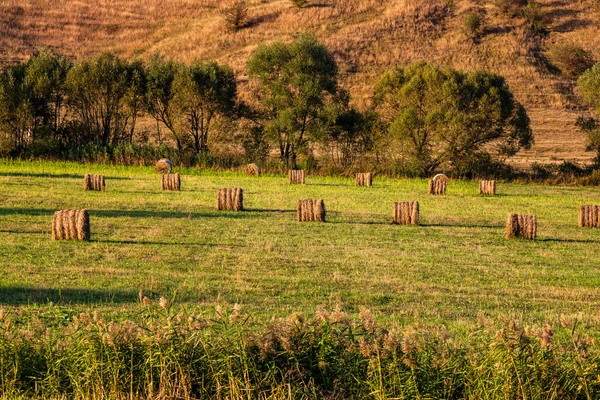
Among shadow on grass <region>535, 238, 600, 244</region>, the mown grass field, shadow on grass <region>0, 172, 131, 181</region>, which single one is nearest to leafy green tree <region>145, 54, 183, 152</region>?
shadow on grass <region>0, 172, 131, 181</region>

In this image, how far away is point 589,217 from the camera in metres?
25.4

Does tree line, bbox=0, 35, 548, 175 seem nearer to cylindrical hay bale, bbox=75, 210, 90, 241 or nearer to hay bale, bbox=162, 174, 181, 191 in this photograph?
hay bale, bbox=162, 174, 181, 191

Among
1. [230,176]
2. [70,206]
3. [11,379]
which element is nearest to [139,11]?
[230,176]

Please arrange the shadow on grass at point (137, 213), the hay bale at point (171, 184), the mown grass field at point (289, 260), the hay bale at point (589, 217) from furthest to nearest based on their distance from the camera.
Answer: the hay bale at point (171, 184) → the hay bale at point (589, 217) → the shadow on grass at point (137, 213) → the mown grass field at point (289, 260)

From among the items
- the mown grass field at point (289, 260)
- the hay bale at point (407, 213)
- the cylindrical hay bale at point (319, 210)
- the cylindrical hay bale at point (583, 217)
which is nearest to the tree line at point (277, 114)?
the mown grass field at point (289, 260)

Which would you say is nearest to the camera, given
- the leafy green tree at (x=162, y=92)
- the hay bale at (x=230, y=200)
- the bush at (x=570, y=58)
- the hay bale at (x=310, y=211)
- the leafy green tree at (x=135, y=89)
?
the hay bale at (x=310, y=211)

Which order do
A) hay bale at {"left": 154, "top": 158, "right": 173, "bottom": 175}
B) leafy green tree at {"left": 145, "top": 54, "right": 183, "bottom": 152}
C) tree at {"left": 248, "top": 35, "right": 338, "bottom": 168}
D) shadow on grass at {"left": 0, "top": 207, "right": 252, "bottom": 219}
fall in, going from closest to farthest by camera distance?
shadow on grass at {"left": 0, "top": 207, "right": 252, "bottom": 219} → hay bale at {"left": 154, "top": 158, "right": 173, "bottom": 175} → tree at {"left": 248, "top": 35, "right": 338, "bottom": 168} → leafy green tree at {"left": 145, "top": 54, "right": 183, "bottom": 152}

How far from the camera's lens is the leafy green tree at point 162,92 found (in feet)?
177

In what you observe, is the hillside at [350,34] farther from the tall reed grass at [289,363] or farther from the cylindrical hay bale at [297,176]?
the tall reed grass at [289,363]

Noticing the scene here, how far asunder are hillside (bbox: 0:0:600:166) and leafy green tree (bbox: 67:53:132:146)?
26.2 metres

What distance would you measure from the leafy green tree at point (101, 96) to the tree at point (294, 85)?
316 inches

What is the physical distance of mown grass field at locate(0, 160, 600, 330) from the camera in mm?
12836

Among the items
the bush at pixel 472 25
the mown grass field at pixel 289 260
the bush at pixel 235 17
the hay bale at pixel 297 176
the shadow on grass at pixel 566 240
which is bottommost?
the shadow on grass at pixel 566 240

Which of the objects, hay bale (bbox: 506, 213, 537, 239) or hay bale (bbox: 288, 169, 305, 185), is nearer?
hay bale (bbox: 506, 213, 537, 239)
